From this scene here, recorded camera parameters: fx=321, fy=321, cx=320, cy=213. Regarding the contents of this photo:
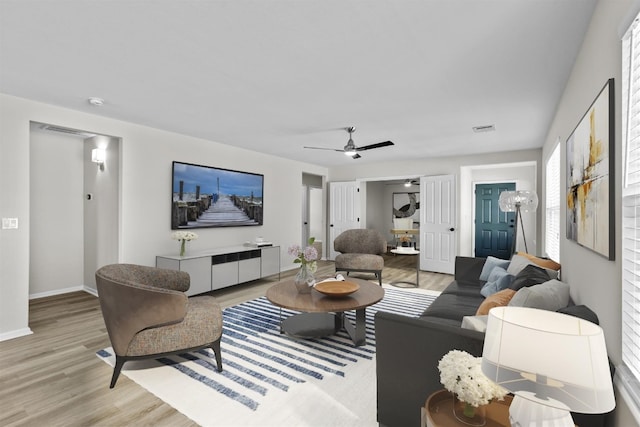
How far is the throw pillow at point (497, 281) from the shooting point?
112 inches

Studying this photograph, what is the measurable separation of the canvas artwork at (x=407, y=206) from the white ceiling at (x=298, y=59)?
5.49 meters

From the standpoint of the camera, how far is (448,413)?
4.08ft

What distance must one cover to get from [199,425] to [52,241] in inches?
166

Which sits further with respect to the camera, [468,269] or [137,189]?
[137,189]

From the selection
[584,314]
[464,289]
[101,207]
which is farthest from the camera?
[101,207]

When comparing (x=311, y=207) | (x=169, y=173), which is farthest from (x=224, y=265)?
→ (x=311, y=207)

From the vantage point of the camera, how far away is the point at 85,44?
86.1 inches

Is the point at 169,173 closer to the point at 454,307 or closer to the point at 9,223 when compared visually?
the point at 9,223

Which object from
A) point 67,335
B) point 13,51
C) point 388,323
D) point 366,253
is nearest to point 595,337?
point 388,323

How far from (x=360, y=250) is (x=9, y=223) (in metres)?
4.88

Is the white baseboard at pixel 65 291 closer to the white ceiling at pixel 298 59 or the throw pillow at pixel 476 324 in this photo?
the white ceiling at pixel 298 59

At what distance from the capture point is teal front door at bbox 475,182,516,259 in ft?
23.4

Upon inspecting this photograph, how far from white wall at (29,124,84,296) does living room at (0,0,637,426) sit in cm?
5

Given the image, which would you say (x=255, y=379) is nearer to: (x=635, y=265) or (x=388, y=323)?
(x=388, y=323)
